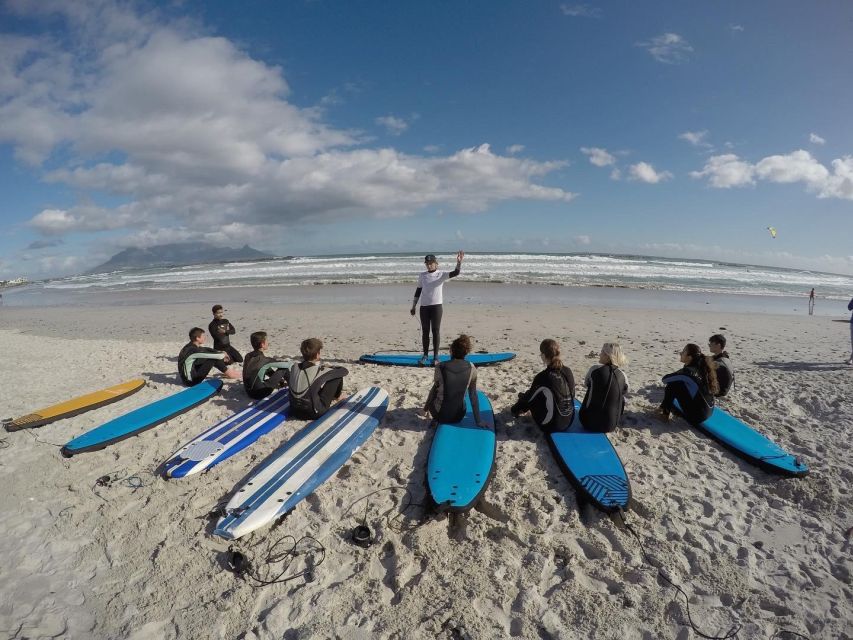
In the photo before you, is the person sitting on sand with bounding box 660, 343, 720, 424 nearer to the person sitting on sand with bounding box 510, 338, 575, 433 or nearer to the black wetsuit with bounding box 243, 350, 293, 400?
the person sitting on sand with bounding box 510, 338, 575, 433

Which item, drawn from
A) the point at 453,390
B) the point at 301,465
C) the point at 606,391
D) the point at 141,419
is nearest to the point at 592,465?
the point at 606,391

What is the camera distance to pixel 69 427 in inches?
212

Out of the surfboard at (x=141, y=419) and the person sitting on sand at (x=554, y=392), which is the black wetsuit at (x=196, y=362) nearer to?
the surfboard at (x=141, y=419)

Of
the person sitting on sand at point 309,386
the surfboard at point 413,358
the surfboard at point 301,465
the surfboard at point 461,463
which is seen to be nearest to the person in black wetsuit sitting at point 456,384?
the surfboard at point 461,463

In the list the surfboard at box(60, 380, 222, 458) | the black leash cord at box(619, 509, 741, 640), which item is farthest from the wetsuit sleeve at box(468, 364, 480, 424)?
the surfboard at box(60, 380, 222, 458)

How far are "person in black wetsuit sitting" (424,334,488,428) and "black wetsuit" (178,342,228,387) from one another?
3905mm

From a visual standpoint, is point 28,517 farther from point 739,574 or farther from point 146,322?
point 146,322

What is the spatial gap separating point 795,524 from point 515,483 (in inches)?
94.5

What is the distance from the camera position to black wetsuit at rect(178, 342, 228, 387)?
6570mm

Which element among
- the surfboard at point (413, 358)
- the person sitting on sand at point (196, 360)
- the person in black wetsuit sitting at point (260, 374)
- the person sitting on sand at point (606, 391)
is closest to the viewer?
the person sitting on sand at point (606, 391)

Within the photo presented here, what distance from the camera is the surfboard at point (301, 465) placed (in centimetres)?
353

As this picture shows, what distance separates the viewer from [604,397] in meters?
4.82

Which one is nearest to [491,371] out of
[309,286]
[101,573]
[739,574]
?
[739,574]

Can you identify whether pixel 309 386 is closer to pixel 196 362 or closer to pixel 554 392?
pixel 196 362
